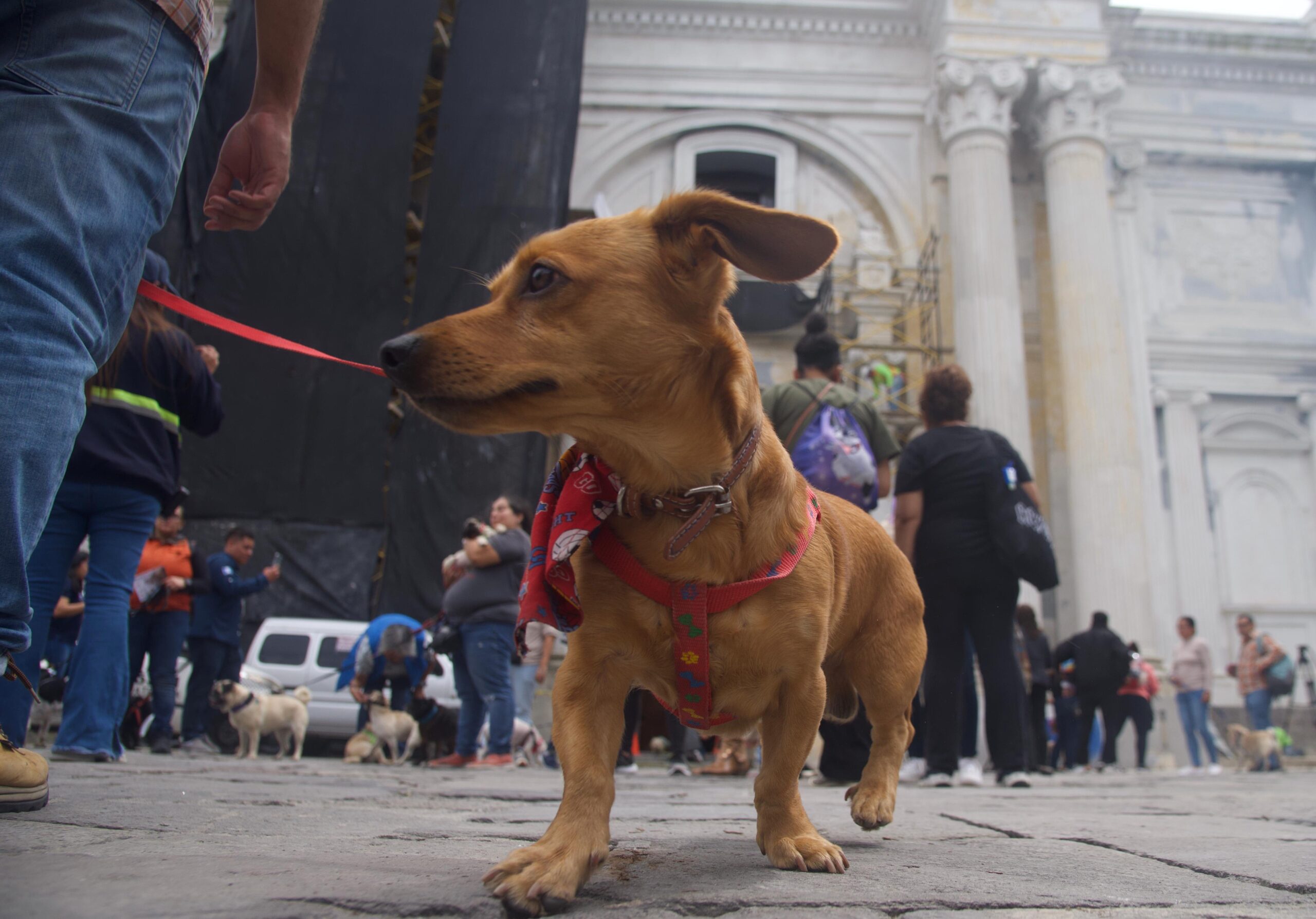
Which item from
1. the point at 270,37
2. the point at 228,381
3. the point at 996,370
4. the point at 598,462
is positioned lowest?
the point at 598,462

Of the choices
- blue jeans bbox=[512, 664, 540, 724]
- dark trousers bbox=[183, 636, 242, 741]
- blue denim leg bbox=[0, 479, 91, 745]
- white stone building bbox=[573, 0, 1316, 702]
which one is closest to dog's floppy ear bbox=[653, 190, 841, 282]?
blue denim leg bbox=[0, 479, 91, 745]

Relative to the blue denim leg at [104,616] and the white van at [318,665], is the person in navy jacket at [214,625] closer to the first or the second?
the blue denim leg at [104,616]

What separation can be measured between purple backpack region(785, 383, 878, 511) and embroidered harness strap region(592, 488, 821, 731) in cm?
242

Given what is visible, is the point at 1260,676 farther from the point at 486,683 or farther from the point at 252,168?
the point at 252,168

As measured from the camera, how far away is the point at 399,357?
1571mm

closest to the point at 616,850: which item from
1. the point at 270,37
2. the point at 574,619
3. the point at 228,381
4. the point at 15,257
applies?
the point at 574,619

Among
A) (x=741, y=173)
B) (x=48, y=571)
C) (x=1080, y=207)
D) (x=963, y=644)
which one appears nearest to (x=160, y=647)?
(x=48, y=571)

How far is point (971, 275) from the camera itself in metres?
14.1

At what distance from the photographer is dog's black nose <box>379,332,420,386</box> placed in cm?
157

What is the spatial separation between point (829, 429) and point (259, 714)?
6.52 metres

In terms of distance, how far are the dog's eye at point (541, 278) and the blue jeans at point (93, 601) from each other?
8.15 ft

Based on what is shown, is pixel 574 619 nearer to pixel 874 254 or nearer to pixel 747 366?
pixel 747 366

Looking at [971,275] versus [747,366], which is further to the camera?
[971,275]

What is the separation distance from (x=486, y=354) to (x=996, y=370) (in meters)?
13.1
